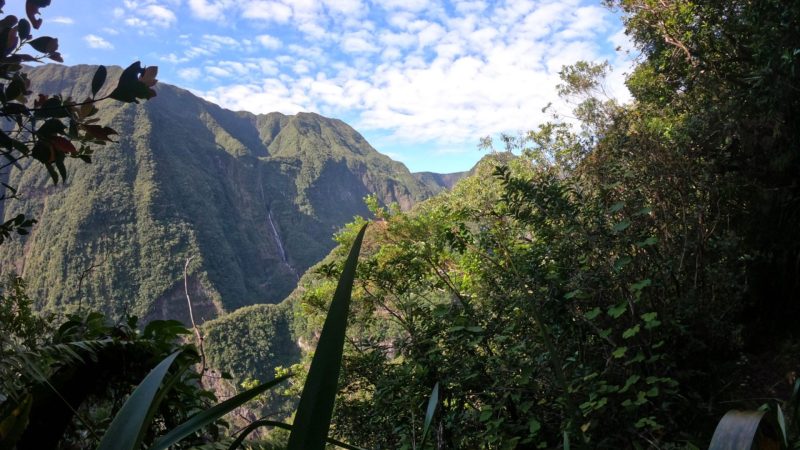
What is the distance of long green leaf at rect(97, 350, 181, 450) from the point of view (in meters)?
0.31

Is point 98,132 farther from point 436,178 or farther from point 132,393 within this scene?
A: point 436,178

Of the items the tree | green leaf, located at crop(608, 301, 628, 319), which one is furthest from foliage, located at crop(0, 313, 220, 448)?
green leaf, located at crop(608, 301, 628, 319)

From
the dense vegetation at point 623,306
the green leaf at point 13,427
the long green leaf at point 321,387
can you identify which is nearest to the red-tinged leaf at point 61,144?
the dense vegetation at point 623,306

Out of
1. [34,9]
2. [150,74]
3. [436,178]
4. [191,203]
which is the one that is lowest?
[150,74]

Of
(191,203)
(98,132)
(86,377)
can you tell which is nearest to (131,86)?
(98,132)

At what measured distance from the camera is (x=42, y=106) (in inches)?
41.6

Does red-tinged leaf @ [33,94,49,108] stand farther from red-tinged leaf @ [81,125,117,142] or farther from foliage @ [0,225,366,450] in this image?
foliage @ [0,225,366,450]

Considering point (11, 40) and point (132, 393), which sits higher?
point (11, 40)

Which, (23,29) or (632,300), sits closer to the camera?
(23,29)

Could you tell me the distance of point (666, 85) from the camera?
648cm

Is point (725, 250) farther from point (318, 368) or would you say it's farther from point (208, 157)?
point (208, 157)

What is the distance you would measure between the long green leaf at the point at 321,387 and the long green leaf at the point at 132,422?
5.0 inches

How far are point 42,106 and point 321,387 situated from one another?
A: 1170 millimetres

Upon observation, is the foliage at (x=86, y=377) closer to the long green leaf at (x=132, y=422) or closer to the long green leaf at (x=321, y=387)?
the long green leaf at (x=132, y=422)
